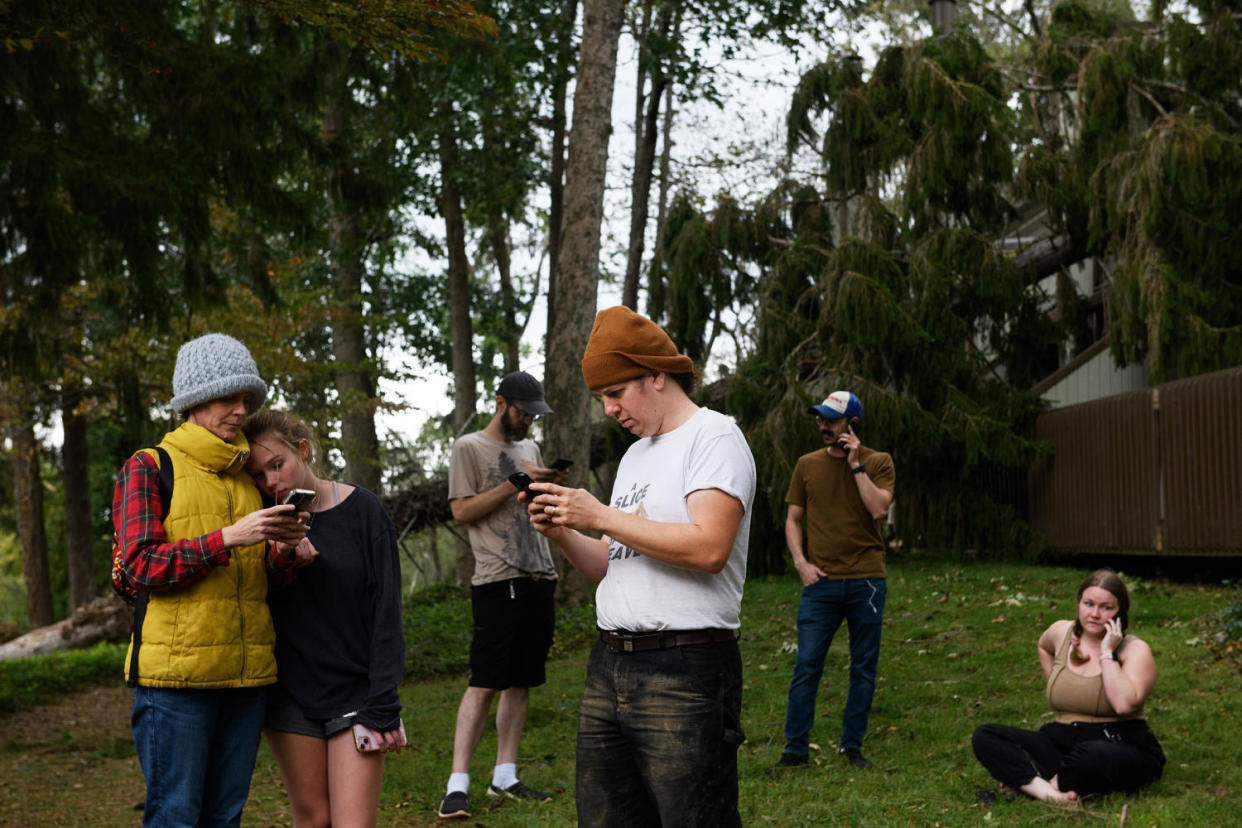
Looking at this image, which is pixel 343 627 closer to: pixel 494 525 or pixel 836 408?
pixel 494 525

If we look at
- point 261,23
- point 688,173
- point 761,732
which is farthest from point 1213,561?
point 688,173

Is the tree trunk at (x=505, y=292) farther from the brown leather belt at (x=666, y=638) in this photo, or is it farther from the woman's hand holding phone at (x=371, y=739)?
the brown leather belt at (x=666, y=638)

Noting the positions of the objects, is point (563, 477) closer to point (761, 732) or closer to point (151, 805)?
point (151, 805)

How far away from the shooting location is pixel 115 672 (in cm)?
1487

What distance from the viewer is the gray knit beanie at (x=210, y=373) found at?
3.64m

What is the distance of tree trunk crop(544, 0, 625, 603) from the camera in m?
13.0

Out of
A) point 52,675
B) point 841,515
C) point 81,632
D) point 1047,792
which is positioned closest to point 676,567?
point 1047,792

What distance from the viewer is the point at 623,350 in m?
3.45

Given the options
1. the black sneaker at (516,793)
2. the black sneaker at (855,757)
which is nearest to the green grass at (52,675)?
the black sneaker at (516,793)

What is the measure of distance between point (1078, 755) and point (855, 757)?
52.0 inches

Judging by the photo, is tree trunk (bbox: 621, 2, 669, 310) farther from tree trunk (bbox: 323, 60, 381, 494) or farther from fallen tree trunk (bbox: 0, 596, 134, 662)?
fallen tree trunk (bbox: 0, 596, 134, 662)

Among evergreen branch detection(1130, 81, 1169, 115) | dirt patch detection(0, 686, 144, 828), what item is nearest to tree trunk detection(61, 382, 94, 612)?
dirt patch detection(0, 686, 144, 828)

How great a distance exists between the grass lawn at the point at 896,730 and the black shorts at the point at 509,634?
0.70 m

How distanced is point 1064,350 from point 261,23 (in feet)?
40.9
